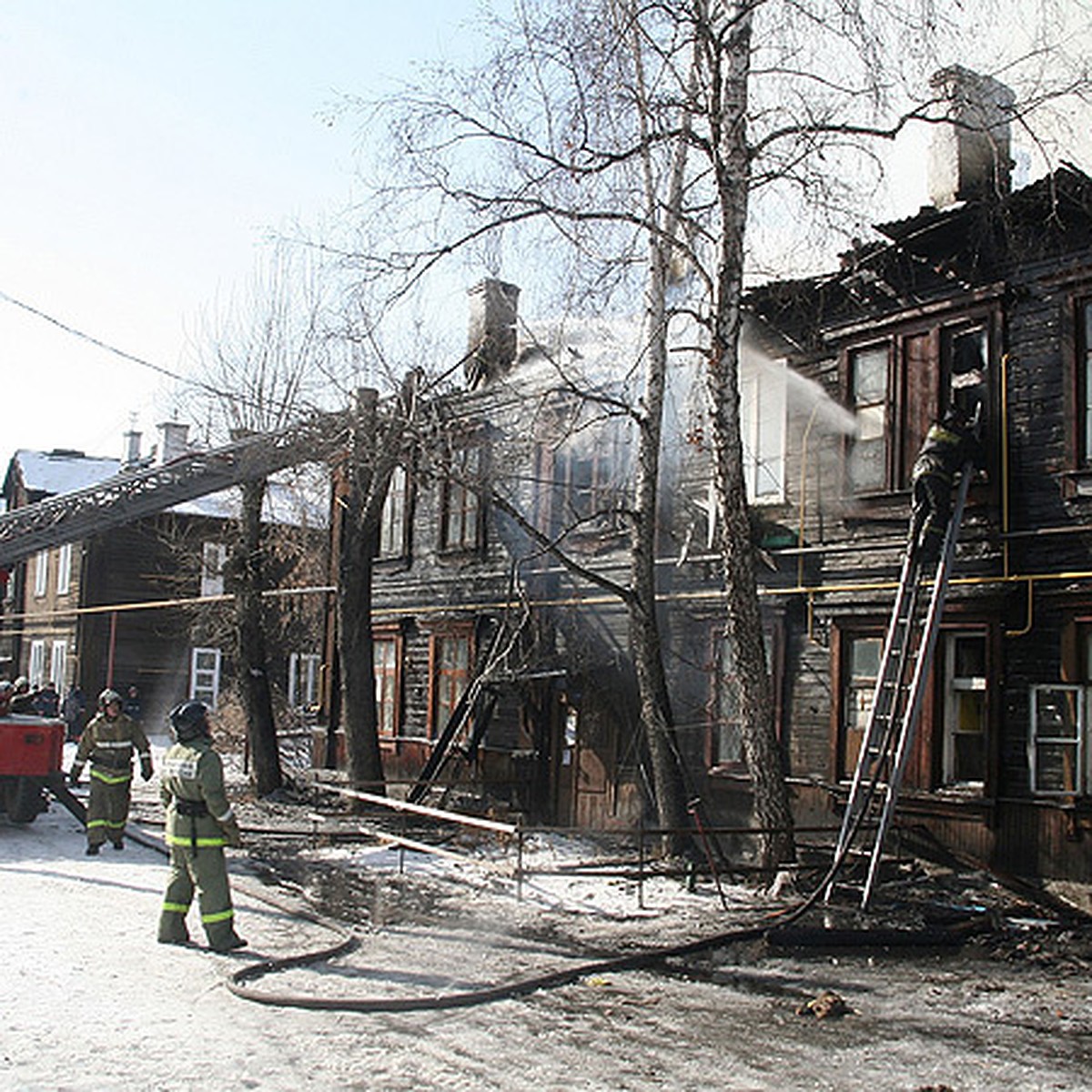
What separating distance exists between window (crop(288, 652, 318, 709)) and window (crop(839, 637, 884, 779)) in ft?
81.2

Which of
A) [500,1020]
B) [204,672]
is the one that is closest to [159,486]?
[500,1020]

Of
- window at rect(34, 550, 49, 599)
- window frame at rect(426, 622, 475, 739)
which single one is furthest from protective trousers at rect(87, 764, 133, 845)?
window at rect(34, 550, 49, 599)

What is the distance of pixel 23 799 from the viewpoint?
47.9 ft

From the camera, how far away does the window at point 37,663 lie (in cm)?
3834

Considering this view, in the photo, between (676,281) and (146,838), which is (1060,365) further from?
(146,838)

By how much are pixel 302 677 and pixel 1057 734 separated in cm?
2873

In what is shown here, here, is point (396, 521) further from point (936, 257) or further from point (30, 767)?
point (936, 257)

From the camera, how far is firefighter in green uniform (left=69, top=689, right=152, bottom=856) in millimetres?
13219

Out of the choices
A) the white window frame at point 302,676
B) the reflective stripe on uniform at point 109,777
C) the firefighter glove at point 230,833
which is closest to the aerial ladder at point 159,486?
the reflective stripe on uniform at point 109,777

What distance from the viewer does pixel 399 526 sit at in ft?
75.3

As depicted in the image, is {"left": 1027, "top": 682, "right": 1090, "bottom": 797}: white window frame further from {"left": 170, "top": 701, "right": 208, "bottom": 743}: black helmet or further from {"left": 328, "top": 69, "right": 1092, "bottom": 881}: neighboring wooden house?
{"left": 170, "top": 701, "right": 208, "bottom": 743}: black helmet

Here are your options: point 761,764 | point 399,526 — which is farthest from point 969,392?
point 399,526

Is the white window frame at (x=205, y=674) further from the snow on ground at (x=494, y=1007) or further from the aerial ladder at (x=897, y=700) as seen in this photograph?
the aerial ladder at (x=897, y=700)

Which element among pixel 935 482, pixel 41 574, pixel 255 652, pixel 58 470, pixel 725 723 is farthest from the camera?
pixel 58 470
